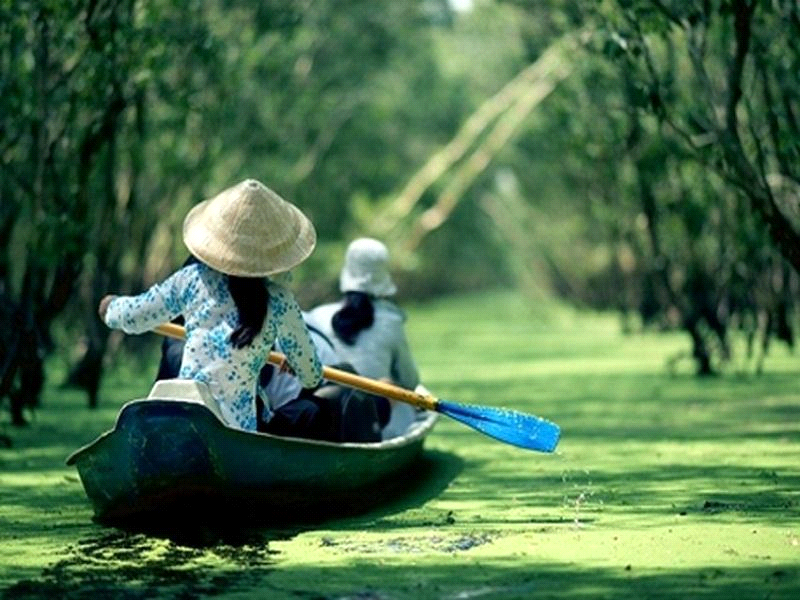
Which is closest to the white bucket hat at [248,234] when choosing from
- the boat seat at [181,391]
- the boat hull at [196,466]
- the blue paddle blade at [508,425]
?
the boat seat at [181,391]

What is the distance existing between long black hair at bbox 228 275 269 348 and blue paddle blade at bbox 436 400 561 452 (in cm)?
156

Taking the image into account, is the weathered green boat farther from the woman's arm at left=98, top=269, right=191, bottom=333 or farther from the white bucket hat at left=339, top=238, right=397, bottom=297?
the white bucket hat at left=339, top=238, right=397, bottom=297

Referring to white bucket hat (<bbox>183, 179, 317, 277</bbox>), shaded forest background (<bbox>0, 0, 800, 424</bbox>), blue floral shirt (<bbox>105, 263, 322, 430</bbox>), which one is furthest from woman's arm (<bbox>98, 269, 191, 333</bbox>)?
shaded forest background (<bbox>0, 0, 800, 424</bbox>)

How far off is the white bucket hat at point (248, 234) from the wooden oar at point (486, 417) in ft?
3.96

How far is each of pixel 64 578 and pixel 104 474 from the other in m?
1.18

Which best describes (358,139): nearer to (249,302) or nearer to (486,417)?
(486,417)

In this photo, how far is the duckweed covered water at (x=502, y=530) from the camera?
20.4 ft

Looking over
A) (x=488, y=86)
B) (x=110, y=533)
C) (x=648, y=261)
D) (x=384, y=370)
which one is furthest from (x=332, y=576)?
(x=488, y=86)

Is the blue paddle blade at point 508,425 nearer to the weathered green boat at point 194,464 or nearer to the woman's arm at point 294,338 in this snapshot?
the weathered green boat at point 194,464

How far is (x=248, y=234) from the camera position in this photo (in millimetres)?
7520

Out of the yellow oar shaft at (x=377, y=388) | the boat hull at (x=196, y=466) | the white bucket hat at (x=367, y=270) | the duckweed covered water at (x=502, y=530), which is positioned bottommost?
the duckweed covered water at (x=502, y=530)

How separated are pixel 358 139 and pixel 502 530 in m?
31.5

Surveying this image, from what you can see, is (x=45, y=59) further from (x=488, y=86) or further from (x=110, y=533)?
(x=488, y=86)

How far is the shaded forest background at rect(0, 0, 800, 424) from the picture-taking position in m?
12.5
